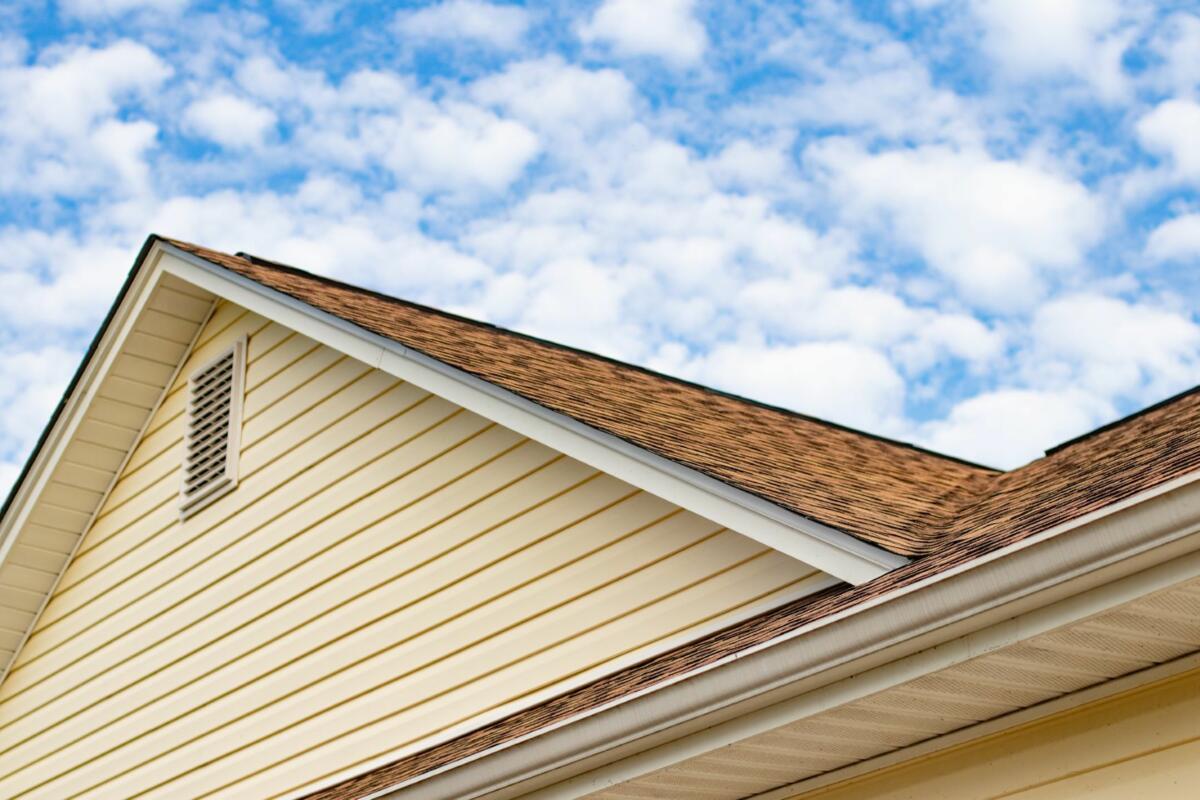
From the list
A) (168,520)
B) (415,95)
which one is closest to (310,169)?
(415,95)

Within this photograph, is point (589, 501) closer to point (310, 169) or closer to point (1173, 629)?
point (1173, 629)

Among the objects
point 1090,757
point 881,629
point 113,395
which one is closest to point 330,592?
point 113,395

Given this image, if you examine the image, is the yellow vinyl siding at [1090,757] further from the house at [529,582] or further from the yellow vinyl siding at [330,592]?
the yellow vinyl siding at [330,592]

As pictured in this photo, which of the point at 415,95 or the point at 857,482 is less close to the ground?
the point at 415,95

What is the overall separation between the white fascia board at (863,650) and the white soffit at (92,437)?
553cm

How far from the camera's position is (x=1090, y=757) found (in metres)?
5.17

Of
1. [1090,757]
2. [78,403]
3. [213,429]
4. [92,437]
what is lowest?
[1090,757]

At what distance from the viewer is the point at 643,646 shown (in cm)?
722

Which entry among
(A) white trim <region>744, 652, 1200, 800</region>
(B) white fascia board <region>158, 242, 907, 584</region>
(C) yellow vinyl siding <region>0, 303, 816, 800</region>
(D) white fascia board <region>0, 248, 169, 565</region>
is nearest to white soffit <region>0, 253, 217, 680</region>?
(D) white fascia board <region>0, 248, 169, 565</region>

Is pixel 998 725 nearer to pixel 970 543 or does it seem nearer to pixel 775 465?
pixel 970 543

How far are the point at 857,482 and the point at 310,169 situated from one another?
1618 centimetres

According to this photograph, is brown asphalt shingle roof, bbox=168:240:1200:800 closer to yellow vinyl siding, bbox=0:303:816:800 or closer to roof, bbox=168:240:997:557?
roof, bbox=168:240:997:557

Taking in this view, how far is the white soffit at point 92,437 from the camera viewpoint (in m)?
11.0

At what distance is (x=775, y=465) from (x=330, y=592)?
2.87 meters
